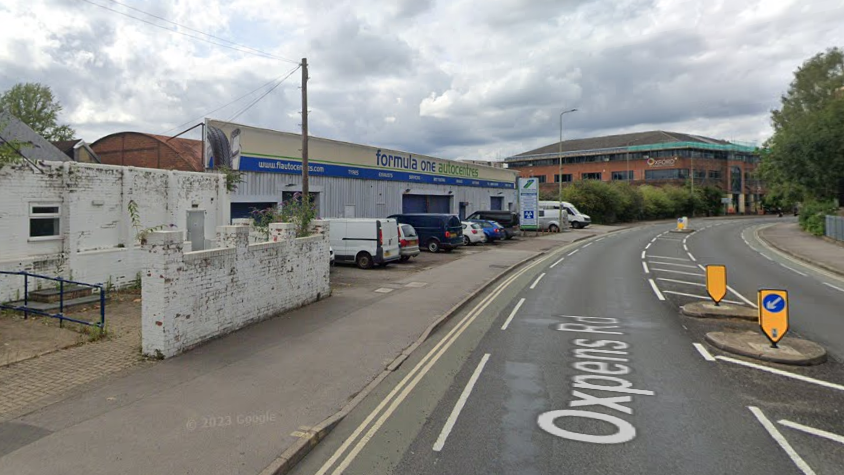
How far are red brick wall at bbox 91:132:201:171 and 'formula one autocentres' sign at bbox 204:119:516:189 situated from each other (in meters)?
2.75

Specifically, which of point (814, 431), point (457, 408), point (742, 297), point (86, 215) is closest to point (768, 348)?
point (814, 431)

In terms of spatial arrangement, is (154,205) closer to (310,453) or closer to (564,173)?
(310,453)

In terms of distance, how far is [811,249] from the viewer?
2855 cm

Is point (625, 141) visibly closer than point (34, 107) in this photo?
No

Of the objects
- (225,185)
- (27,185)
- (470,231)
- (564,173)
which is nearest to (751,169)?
(564,173)

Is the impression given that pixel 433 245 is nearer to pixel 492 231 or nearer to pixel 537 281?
pixel 492 231

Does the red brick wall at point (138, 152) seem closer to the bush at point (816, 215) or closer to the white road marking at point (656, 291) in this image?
the white road marking at point (656, 291)

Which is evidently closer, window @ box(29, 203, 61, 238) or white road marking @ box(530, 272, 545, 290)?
window @ box(29, 203, 61, 238)

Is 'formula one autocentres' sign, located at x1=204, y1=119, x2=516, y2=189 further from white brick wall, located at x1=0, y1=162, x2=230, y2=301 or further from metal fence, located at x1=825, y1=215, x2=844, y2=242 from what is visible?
Answer: metal fence, located at x1=825, y1=215, x2=844, y2=242

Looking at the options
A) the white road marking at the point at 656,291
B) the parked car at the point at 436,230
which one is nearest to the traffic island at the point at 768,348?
the white road marking at the point at 656,291

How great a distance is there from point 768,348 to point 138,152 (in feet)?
87.6

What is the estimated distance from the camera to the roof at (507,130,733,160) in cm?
9488

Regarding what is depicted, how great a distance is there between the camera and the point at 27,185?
13.1 meters

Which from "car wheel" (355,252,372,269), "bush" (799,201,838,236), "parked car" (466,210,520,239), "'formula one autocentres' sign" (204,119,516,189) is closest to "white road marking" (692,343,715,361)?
"car wheel" (355,252,372,269)
